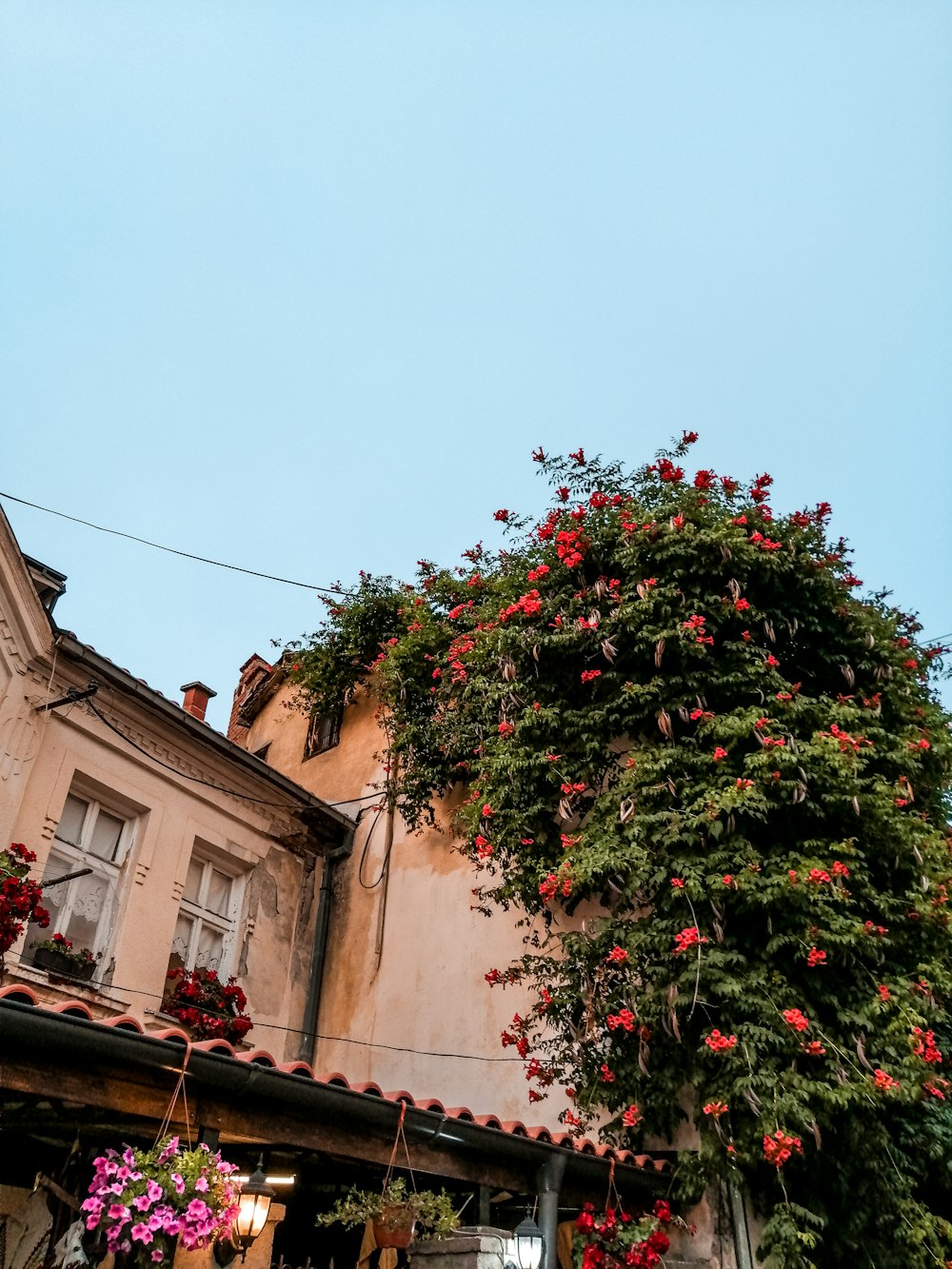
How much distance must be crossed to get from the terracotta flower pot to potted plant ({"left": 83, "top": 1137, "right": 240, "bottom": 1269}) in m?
1.43

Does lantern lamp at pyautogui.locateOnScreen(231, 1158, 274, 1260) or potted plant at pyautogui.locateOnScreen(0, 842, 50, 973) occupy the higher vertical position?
potted plant at pyautogui.locateOnScreen(0, 842, 50, 973)

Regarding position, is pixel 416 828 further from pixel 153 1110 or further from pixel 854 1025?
pixel 153 1110

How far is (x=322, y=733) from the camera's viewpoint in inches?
517

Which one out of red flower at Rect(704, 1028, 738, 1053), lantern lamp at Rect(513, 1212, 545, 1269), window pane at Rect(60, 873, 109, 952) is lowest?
lantern lamp at Rect(513, 1212, 545, 1269)

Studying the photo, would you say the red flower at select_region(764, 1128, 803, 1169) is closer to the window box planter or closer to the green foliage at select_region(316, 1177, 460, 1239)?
the green foliage at select_region(316, 1177, 460, 1239)

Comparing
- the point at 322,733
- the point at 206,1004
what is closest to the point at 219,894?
the point at 206,1004

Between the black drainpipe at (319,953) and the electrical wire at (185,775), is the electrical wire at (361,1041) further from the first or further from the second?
the electrical wire at (185,775)

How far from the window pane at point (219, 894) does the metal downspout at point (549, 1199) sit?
192 inches

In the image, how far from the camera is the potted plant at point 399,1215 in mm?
5473

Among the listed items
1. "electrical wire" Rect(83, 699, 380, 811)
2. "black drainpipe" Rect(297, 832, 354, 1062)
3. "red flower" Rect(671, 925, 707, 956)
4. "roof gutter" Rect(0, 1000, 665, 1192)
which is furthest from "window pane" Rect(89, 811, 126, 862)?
"red flower" Rect(671, 925, 707, 956)

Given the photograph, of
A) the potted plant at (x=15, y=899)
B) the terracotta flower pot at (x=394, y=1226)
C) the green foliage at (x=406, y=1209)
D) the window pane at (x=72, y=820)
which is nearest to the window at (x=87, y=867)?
the window pane at (x=72, y=820)

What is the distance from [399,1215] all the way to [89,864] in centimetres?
449

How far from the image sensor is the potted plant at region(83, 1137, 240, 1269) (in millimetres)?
4121

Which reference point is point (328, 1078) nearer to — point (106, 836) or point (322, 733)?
point (106, 836)
